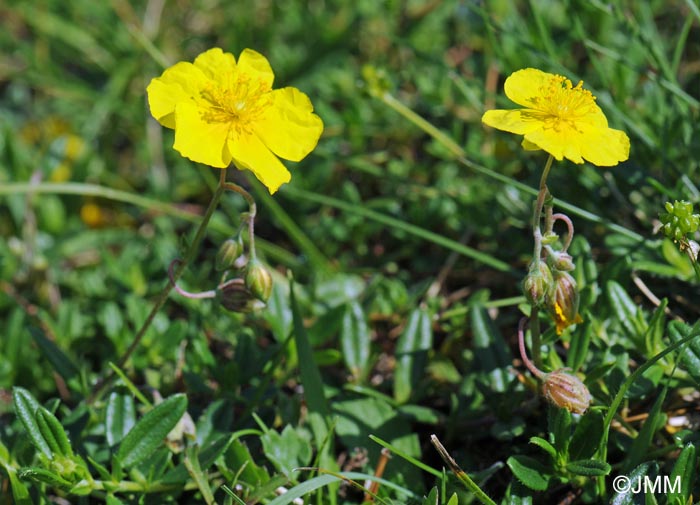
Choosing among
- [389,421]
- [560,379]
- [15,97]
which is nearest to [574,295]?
[560,379]

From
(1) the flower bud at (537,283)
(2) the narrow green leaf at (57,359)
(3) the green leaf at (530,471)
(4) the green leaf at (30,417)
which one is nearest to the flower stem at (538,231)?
(1) the flower bud at (537,283)

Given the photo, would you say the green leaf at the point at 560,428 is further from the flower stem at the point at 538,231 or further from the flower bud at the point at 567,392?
the flower stem at the point at 538,231

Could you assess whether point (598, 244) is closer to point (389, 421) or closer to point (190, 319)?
point (389, 421)

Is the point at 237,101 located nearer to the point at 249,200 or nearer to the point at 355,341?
the point at 249,200

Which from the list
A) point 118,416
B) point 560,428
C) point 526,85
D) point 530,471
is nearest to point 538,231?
point 526,85

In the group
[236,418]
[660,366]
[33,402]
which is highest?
[33,402]
